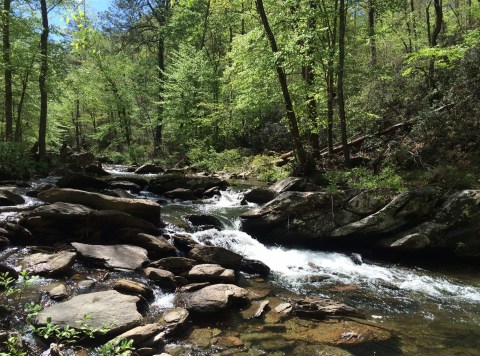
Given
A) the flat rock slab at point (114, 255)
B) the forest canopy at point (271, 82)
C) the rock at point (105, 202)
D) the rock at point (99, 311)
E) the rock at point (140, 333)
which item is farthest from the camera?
the forest canopy at point (271, 82)

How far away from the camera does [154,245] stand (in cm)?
880

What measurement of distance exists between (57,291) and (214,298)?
2.68 meters

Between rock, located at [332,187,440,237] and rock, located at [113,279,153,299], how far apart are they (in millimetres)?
5796

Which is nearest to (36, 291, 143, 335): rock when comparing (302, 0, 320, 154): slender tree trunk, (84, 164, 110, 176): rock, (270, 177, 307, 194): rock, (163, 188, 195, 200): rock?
(270, 177, 307, 194): rock

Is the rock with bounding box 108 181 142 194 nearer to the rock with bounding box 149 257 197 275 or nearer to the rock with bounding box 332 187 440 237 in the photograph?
the rock with bounding box 149 257 197 275

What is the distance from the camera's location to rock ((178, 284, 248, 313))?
6.38 metres

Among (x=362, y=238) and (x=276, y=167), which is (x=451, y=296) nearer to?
(x=362, y=238)

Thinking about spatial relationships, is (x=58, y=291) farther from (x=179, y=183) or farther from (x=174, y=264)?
(x=179, y=183)

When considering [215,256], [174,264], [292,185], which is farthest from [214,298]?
[292,185]

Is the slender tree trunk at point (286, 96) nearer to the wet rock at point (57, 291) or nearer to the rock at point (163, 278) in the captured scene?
the rock at point (163, 278)

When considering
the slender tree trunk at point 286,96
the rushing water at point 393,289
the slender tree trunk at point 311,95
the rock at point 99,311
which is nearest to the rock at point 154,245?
the rushing water at point 393,289

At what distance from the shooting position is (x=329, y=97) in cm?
1471

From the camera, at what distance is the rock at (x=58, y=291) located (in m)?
6.25

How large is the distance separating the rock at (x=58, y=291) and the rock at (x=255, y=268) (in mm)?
3934
